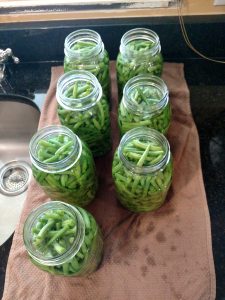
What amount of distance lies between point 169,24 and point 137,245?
1.71 feet

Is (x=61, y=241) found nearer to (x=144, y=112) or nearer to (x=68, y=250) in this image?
(x=68, y=250)

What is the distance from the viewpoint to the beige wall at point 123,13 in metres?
0.75

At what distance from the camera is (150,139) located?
21.4 inches

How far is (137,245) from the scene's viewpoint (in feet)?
1.85

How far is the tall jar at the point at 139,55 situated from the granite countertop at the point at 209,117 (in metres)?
0.16

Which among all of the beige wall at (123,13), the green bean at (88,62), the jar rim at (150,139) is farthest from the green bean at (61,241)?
the beige wall at (123,13)

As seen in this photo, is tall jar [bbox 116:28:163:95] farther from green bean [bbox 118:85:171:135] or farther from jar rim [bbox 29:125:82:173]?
jar rim [bbox 29:125:82:173]

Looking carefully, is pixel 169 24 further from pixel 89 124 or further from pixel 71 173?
pixel 71 173

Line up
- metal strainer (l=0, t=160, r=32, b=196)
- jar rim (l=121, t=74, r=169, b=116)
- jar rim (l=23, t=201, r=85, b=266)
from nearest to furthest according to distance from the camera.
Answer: jar rim (l=23, t=201, r=85, b=266), jar rim (l=121, t=74, r=169, b=116), metal strainer (l=0, t=160, r=32, b=196)

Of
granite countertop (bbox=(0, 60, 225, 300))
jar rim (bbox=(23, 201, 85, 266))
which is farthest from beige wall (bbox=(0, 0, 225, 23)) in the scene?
jar rim (bbox=(23, 201, 85, 266))

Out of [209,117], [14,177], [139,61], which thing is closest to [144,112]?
[139,61]

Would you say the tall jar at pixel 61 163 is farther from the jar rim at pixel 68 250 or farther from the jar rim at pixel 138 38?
the jar rim at pixel 138 38

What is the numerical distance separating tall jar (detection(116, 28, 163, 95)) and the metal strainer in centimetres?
40

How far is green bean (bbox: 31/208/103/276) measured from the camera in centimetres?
45
